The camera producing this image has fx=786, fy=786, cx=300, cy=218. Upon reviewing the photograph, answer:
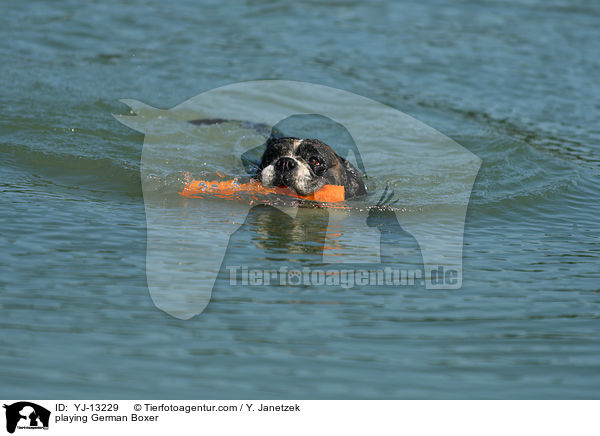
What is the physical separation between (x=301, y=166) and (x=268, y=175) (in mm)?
417

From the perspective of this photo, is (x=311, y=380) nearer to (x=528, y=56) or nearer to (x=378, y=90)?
(x=378, y=90)

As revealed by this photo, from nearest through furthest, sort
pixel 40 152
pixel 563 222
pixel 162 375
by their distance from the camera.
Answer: pixel 162 375 → pixel 563 222 → pixel 40 152

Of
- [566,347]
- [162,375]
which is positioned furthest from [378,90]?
[162,375]

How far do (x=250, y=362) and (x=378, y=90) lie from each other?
30.9ft

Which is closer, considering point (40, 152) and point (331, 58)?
point (40, 152)

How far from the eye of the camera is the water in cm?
450

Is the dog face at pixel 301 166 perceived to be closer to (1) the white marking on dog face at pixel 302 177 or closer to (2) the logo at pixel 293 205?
(1) the white marking on dog face at pixel 302 177

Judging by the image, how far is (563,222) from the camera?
322 inches

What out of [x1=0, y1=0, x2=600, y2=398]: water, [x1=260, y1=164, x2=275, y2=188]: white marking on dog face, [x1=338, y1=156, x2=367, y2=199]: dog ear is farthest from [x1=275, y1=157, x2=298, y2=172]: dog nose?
[x1=338, y1=156, x2=367, y2=199]: dog ear

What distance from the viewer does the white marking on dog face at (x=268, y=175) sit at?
822 cm

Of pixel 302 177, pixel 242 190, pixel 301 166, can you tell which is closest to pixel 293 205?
pixel 302 177

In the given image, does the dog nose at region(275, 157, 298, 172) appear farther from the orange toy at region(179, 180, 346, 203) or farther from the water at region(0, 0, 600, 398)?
the water at region(0, 0, 600, 398)
